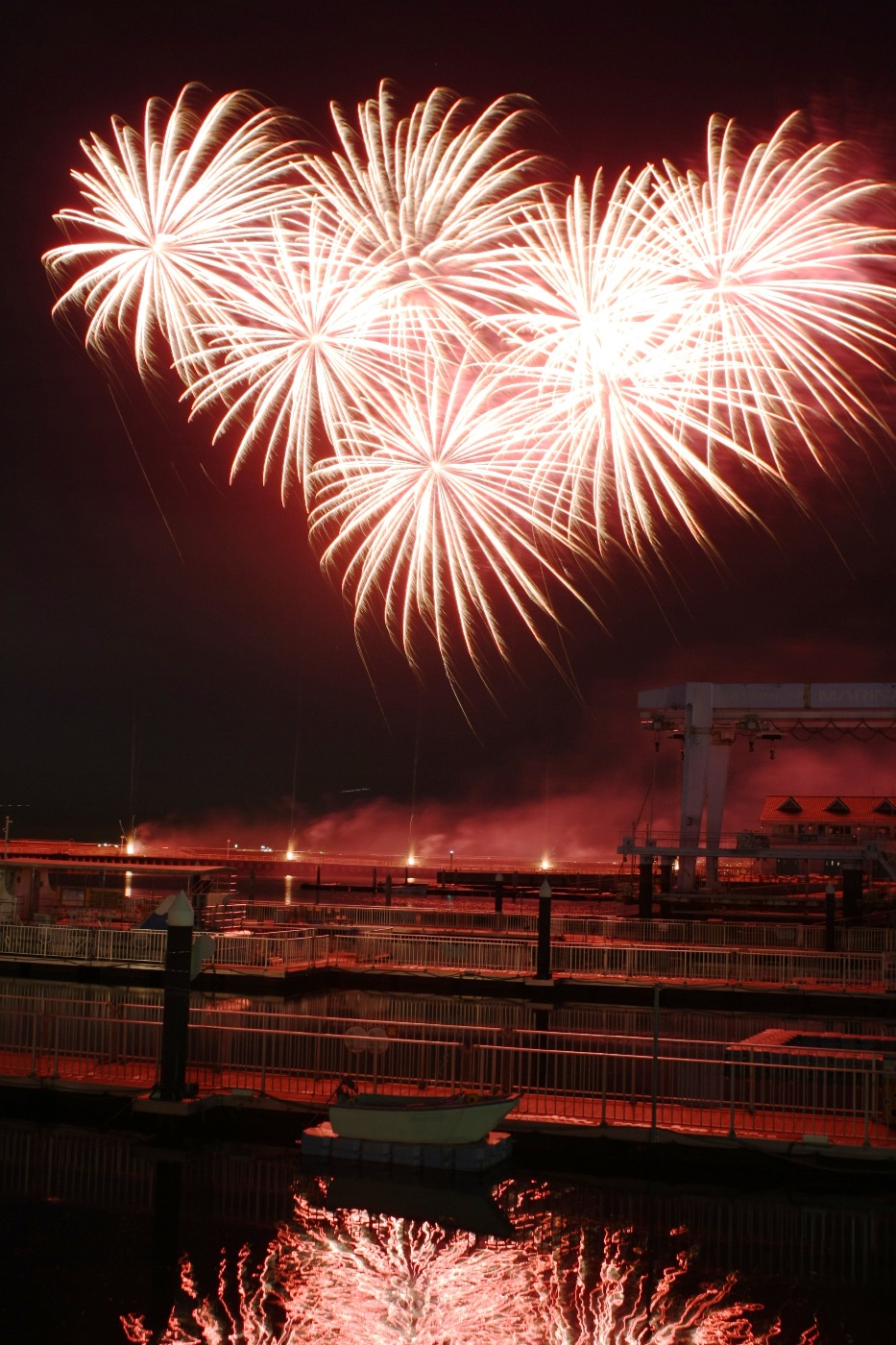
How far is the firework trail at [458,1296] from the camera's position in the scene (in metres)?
13.0

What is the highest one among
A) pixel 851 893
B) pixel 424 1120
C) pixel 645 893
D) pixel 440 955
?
pixel 851 893

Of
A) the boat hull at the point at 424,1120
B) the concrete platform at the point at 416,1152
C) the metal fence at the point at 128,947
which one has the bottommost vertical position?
the concrete platform at the point at 416,1152

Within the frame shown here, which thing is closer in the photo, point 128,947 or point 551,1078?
point 551,1078

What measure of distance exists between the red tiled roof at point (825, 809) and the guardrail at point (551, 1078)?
231ft

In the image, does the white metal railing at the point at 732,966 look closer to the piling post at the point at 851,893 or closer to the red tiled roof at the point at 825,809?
the piling post at the point at 851,893

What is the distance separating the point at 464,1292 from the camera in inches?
553

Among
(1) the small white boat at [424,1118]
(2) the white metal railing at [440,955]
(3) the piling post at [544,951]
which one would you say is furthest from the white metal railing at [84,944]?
(1) the small white boat at [424,1118]

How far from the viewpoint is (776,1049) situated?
19.0 meters

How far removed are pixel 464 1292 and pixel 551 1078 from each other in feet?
38.0

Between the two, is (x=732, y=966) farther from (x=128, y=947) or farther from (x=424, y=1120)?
(x=424, y=1120)

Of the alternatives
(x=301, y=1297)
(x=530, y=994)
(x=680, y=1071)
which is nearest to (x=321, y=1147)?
(x=301, y=1297)

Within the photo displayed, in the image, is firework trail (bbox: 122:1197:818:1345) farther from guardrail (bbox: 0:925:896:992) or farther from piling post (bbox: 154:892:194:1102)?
guardrail (bbox: 0:925:896:992)

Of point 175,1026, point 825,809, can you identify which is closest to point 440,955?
point 175,1026

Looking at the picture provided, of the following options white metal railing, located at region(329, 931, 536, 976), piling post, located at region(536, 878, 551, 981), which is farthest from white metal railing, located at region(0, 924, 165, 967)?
piling post, located at region(536, 878, 551, 981)
